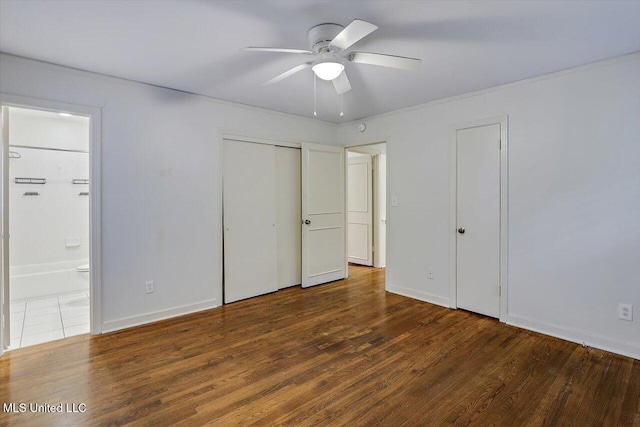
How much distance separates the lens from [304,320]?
3379 mm

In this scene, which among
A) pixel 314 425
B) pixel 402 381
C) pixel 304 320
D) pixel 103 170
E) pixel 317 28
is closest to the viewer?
pixel 314 425

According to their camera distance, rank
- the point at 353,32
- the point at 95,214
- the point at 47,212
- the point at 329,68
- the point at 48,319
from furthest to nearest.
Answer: the point at 47,212 → the point at 48,319 → the point at 95,214 → the point at 329,68 → the point at 353,32

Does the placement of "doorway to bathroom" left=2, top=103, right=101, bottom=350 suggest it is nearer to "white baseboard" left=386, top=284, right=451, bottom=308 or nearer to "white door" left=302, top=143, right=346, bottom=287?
"white door" left=302, top=143, right=346, bottom=287

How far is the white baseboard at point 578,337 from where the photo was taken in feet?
8.54

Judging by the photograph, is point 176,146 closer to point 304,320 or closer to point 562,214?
point 304,320

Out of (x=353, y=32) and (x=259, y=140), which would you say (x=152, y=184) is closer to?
(x=259, y=140)

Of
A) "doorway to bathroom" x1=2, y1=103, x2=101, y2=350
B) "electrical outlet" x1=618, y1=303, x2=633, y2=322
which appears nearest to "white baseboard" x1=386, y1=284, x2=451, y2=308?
"electrical outlet" x1=618, y1=303, x2=633, y2=322

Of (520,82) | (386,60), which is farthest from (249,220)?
(520,82)

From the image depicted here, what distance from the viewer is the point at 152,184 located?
3301mm

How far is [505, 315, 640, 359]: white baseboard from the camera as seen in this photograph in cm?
260

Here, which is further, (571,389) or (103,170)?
(103,170)

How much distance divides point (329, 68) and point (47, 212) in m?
4.54

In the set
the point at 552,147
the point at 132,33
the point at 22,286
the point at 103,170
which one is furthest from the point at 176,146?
the point at 552,147

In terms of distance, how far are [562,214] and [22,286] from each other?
622 centimetres
